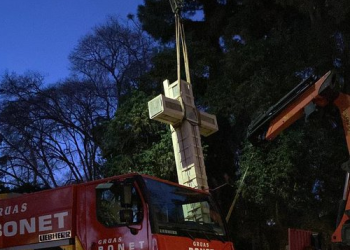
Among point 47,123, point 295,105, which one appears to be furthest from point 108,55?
point 295,105

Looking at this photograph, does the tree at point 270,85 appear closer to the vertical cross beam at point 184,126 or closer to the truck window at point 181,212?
the vertical cross beam at point 184,126

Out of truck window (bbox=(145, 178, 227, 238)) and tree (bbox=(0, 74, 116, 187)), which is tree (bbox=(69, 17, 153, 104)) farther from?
truck window (bbox=(145, 178, 227, 238))

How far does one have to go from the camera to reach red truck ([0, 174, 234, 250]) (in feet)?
22.7

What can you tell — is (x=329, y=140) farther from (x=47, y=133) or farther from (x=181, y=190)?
(x=47, y=133)

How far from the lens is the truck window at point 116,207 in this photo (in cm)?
692

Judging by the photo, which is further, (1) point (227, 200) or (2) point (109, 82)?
(2) point (109, 82)

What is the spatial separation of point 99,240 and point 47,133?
21.3 m

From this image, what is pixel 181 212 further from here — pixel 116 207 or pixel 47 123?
pixel 47 123

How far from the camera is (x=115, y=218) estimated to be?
283 inches

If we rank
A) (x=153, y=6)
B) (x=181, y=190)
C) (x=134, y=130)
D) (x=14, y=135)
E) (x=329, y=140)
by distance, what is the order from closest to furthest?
(x=181, y=190)
(x=329, y=140)
(x=134, y=130)
(x=153, y=6)
(x=14, y=135)

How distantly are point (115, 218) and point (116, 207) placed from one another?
0.16 m

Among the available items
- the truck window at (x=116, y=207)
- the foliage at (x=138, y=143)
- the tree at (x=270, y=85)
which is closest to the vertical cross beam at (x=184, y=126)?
the tree at (x=270, y=85)

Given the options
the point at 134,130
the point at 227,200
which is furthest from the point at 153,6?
the point at 227,200

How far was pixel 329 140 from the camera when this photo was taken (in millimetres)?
15375
